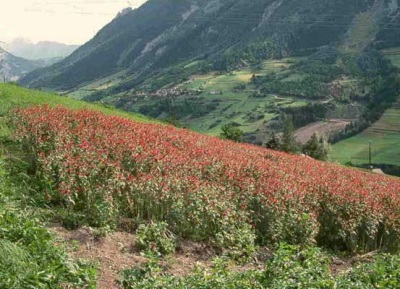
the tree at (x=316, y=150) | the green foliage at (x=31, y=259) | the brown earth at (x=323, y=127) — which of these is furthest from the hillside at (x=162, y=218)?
the brown earth at (x=323, y=127)

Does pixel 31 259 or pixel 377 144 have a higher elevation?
pixel 31 259

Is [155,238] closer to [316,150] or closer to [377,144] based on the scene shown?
[316,150]

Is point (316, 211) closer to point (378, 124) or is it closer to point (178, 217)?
point (178, 217)

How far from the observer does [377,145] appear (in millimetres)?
151125

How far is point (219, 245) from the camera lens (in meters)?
12.9

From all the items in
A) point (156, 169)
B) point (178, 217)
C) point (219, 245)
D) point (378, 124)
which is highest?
point (156, 169)

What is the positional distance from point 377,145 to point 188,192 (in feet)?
491

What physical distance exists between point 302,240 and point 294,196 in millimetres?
1657

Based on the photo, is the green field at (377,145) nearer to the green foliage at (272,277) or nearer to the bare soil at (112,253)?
the bare soil at (112,253)

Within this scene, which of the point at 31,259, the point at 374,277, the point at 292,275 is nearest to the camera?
the point at 31,259

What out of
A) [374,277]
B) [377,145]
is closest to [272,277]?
[374,277]

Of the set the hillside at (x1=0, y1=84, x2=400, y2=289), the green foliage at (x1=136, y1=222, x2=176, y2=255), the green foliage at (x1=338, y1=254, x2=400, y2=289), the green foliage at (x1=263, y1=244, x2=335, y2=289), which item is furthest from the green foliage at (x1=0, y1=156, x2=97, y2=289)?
the green foliage at (x1=338, y1=254, x2=400, y2=289)

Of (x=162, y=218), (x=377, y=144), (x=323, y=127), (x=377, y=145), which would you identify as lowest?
(x=377, y=145)

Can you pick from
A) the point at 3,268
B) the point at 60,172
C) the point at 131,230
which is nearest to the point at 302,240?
the point at 131,230
